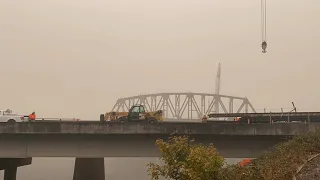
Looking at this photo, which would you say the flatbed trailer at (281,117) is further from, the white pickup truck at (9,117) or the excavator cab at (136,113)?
the white pickup truck at (9,117)

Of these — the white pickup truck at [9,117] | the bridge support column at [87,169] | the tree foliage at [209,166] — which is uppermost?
the white pickup truck at [9,117]

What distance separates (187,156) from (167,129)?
11269mm

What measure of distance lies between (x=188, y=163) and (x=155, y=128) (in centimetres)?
1181

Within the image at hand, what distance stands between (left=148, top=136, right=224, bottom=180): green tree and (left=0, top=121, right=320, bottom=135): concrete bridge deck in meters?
Answer: 9.68

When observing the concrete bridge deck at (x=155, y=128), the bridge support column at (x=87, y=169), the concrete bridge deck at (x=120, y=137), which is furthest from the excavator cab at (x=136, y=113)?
the concrete bridge deck at (x=155, y=128)

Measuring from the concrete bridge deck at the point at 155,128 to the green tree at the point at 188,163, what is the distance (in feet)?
31.8

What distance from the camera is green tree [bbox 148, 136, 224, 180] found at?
46.7 ft

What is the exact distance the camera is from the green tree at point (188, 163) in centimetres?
1424

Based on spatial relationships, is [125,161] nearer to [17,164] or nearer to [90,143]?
[17,164]

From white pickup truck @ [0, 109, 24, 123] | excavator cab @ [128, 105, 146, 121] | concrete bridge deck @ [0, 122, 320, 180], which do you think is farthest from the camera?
excavator cab @ [128, 105, 146, 121]

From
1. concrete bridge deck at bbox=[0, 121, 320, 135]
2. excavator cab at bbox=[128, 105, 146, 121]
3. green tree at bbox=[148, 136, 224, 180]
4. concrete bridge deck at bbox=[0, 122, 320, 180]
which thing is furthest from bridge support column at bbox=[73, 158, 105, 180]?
green tree at bbox=[148, 136, 224, 180]

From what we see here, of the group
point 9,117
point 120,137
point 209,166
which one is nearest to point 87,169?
point 9,117

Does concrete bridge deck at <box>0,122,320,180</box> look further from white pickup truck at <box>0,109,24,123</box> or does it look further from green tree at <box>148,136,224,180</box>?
green tree at <box>148,136,224,180</box>

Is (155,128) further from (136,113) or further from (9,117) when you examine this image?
(9,117)
